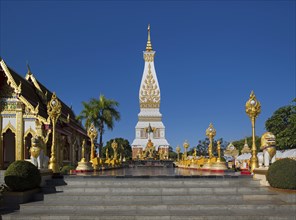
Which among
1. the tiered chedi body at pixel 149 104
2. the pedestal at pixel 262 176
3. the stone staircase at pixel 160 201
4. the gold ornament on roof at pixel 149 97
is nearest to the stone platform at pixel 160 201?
the stone staircase at pixel 160 201

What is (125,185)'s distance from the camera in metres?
13.6

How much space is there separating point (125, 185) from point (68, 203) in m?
2.24

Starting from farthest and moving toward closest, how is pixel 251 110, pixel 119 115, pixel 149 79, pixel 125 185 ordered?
pixel 149 79
pixel 119 115
pixel 251 110
pixel 125 185

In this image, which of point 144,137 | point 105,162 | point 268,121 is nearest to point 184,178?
point 105,162

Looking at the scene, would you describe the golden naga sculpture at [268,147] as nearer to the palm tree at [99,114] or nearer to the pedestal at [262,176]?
the pedestal at [262,176]

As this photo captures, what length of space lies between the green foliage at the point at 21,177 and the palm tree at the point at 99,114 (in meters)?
30.2

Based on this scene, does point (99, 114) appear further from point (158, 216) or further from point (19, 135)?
point (158, 216)

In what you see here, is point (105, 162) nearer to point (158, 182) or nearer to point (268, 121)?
point (158, 182)

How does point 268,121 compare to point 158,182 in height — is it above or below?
above

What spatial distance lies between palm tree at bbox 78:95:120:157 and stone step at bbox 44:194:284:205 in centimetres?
3075

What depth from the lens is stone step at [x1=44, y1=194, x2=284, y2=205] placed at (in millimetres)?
12234

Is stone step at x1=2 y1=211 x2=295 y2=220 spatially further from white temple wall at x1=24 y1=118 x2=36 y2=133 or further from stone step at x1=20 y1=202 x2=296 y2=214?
white temple wall at x1=24 y1=118 x2=36 y2=133

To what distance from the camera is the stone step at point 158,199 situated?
482 inches

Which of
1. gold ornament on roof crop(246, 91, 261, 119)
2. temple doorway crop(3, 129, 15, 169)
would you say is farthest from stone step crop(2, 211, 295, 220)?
temple doorway crop(3, 129, 15, 169)
